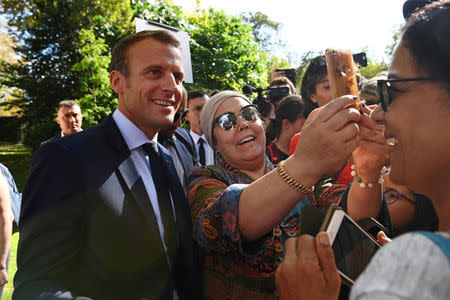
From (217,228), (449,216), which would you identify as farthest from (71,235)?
(449,216)

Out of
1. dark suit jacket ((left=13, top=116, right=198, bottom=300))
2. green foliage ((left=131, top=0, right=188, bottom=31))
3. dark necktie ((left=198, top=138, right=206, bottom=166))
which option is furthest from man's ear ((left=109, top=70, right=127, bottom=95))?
green foliage ((left=131, top=0, right=188, bottom=31))

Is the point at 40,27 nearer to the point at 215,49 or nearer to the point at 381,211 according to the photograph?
the point at 215,49

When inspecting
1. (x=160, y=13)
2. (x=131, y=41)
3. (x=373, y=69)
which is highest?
(x=160, y=13)

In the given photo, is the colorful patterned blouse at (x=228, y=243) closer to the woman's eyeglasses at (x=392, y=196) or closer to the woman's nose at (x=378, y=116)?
the woman's eyeglasses at (x=392, y=196)

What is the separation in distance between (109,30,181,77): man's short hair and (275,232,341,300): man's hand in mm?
1487

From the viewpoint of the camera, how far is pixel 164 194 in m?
1.95

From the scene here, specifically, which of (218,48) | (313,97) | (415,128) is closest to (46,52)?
(218,48)

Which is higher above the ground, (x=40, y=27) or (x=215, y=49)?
(x=40, y=27)

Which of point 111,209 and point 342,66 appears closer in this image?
point 342,66

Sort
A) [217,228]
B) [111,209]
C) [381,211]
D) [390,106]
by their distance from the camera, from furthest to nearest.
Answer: [381,211] < [111,209] < [217,228] < [390,106]

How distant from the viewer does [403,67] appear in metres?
1.11

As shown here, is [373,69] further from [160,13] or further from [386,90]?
[386,90]

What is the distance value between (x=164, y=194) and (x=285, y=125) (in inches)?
107

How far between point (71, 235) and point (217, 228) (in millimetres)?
681
